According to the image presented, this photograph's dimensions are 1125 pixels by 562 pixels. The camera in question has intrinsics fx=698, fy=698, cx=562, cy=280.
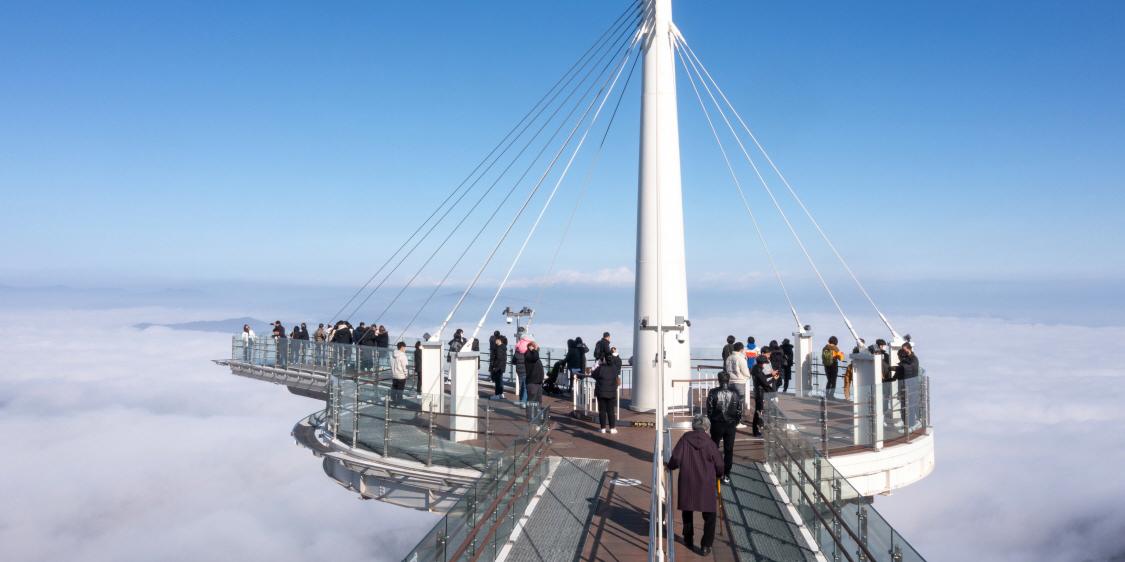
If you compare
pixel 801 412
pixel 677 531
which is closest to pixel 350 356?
pixel 801 412

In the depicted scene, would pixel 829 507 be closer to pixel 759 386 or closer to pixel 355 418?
pixel 759 386

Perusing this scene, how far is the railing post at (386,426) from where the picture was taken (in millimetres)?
12288

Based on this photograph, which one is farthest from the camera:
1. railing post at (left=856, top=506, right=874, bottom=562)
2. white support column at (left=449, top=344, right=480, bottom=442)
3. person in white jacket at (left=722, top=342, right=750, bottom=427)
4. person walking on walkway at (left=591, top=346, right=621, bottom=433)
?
person walking on walkway at (left=591, top=346, right=621, bottom=433)

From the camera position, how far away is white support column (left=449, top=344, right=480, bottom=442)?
11.6 m

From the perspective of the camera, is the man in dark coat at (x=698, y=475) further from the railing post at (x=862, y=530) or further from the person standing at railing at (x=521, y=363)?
the person standing at railing at (x=521, y=363)

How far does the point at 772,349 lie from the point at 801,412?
482 centimetres

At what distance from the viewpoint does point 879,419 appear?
1254 cm

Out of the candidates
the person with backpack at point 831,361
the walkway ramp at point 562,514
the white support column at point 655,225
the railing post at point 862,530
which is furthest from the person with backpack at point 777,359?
Answer: the railing post at point 862,530

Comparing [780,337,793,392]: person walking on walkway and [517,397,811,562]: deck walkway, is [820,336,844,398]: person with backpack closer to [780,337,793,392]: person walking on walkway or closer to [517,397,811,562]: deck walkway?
[780,337,793,392]: person walking on walkway

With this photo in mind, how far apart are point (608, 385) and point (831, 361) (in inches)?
278

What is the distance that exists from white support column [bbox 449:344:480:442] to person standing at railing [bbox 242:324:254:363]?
16.7 metres

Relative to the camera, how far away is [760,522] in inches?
347

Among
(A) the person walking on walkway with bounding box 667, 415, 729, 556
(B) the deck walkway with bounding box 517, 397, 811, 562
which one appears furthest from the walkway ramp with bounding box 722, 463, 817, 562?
(A) the person walking on walkway with bounding box 667, 415, 729, 556

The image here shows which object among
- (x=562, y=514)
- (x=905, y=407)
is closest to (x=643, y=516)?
(x=562, y=514)
